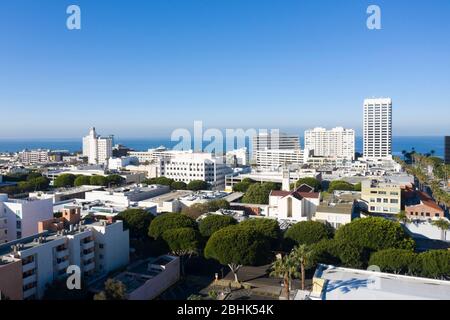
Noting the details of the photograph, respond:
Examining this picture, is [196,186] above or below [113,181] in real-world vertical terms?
below

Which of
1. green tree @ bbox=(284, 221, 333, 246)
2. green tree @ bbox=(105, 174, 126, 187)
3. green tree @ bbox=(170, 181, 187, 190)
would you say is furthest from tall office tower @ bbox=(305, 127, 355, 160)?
green tree @ bbox=(284, 221, 333, 246)

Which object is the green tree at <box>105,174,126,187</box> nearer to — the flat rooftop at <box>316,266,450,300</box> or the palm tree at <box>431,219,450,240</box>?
the palm tree at <box>431,219,450,240</box>

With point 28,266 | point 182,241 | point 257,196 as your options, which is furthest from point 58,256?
point 257,196

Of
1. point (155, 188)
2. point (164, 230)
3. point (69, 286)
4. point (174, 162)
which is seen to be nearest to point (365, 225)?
point (164, 230)

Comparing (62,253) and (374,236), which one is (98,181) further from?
(374,236)

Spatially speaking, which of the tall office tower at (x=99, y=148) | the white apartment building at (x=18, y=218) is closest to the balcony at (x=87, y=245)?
the white apartment building at (x=18, y=218)

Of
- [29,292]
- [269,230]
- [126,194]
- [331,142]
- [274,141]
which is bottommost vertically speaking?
[29,292]
